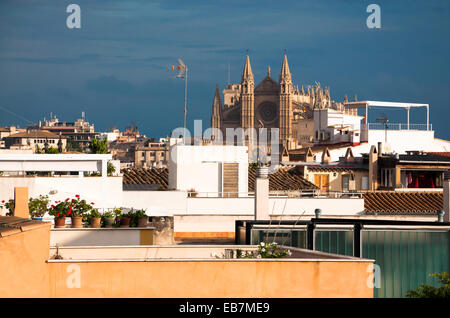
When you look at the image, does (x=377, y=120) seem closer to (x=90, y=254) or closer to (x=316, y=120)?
A: (x=316, y=120)

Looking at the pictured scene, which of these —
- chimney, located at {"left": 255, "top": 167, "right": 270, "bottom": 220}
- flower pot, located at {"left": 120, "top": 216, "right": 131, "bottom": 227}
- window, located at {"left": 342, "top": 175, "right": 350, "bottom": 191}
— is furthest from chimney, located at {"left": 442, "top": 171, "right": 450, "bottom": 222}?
window, located at {"left": 342, "top": 175, "right": 350, "bottom": 191}

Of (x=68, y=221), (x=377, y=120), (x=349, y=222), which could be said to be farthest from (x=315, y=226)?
(x=377, y=120)

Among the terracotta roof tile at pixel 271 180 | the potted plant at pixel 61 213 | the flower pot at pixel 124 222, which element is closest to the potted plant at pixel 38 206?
the potted plant at pixel 61 213

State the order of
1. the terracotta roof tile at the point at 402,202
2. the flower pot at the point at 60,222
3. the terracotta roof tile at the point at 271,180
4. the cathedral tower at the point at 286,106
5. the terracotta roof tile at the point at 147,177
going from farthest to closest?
the cathedral tower at the point at 286,106 → the terracotta roof tile at the point at 147,177 → the terracotta roof tile at the point at 271,180 → the terracotta roof tile at the point at 402,202 → the flower pot at the point at 60,222

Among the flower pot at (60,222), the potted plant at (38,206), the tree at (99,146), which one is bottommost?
the flower pot at (60,222)

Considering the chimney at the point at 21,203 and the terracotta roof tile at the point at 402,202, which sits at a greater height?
the chimney at the point at 21,203

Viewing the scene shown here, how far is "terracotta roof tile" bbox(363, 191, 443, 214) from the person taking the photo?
32219mm

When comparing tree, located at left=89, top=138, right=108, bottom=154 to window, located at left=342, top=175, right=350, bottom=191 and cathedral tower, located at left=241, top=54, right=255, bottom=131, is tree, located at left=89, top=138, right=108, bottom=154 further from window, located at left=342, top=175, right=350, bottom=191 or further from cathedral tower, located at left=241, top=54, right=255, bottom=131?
cathedral tower, located at left=241, top=54, right=255, bottom=131

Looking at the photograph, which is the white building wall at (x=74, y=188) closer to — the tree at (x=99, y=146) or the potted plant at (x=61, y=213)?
the potted plant at (x=61, y=213)

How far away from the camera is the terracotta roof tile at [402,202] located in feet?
106
